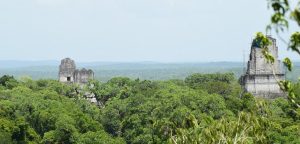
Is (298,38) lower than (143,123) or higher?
higher

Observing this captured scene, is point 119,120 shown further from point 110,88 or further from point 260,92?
point 260,92

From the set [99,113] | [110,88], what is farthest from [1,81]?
[99,113]

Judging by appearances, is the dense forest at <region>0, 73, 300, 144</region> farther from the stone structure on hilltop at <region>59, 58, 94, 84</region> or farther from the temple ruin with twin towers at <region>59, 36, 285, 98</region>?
the stone structure on hilltop at <region>59, 58, 94, 84</region>

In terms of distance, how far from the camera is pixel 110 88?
199 ft

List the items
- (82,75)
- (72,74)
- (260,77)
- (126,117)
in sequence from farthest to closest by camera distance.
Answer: (72,74) < (82,75) < (260,77) < (126,117)

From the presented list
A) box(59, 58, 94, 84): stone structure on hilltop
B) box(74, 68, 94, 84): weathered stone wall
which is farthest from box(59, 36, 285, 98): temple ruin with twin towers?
box(59, 58, 94, 84): stone structure on hilltop

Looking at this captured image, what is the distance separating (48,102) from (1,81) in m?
20.2

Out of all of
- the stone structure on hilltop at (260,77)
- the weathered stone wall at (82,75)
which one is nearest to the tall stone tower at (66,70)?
the weathered stone wall at (82,75)

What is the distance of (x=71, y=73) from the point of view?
247 feet

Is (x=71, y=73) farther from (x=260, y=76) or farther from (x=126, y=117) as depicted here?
(x=126, y=117)

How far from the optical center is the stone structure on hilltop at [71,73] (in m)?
73.4

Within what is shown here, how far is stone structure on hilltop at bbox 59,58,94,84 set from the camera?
73375 millimetres

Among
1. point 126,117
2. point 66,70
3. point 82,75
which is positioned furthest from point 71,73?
point 126,117

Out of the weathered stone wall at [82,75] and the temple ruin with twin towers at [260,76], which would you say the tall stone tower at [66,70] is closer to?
the weathered stone wall at [82,75]
